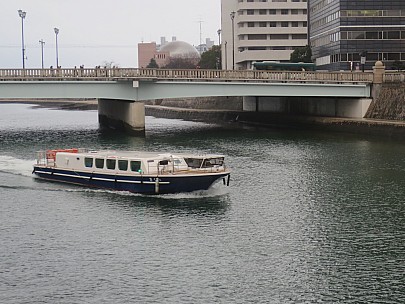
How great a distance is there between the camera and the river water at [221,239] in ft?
88.2

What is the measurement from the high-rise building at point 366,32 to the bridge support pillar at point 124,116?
37.9 metres

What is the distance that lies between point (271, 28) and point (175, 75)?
3188 inches

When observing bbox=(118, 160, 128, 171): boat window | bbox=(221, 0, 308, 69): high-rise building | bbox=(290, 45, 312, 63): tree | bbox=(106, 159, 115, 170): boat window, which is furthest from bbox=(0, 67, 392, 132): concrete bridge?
bbox=(221, 0, 308, 69): high-rise building

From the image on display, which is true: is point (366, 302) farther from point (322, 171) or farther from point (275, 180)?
point (322, 171)

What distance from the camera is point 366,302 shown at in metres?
25.6

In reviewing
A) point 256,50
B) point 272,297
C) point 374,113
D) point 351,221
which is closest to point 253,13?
point 256,50

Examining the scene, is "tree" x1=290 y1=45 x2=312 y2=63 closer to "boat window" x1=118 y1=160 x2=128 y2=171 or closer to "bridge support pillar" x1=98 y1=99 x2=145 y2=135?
"bridge support pillar" x1=98 y1=99 x2=145 y2=135

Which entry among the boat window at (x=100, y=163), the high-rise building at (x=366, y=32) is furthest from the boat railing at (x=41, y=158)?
the high-rise building at (x=366, y=32)

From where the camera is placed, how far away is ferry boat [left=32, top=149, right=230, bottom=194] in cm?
4431

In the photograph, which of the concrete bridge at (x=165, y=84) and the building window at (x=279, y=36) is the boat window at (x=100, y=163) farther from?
the building window at (x=279, y=36)

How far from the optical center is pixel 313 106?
319ft

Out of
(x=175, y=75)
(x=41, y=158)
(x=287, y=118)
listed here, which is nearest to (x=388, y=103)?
(x=287, y=118)

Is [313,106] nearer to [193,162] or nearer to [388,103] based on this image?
[388,103]

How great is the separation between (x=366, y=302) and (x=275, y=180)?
2414 centimetres
